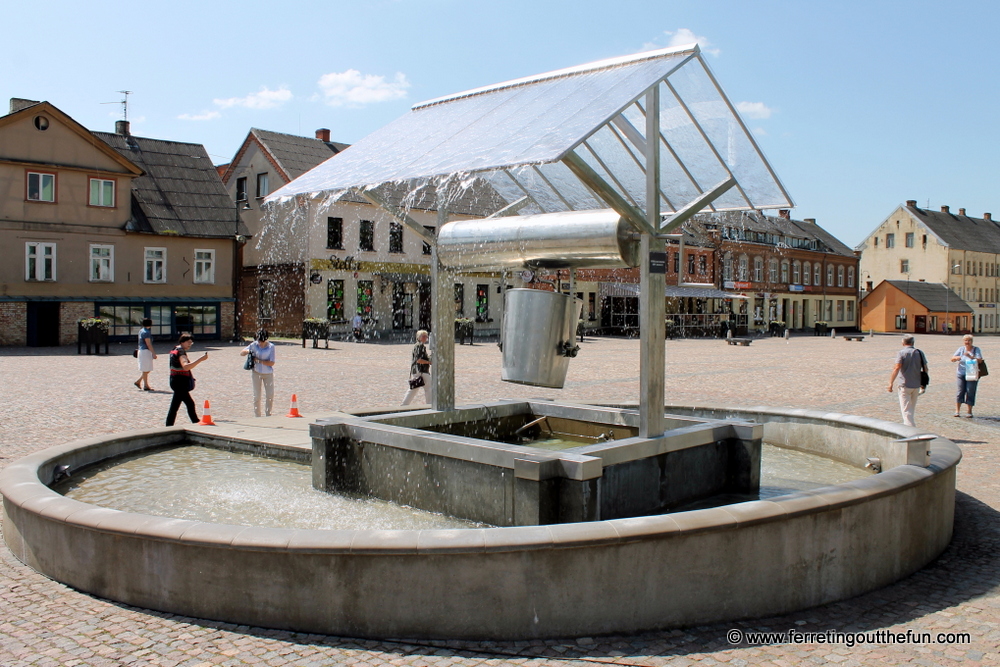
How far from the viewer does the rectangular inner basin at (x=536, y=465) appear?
581 centimetres

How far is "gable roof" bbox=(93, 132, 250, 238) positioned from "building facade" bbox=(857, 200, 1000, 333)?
210ft

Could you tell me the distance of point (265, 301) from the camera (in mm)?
43469

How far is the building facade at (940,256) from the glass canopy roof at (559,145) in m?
78.6

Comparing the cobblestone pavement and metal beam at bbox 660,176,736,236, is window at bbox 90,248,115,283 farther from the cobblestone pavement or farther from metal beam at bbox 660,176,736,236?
metal beam at bbox 660,176,736,236

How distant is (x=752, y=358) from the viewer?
30531 mm

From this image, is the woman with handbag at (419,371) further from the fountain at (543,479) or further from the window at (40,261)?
the window at (40,261)

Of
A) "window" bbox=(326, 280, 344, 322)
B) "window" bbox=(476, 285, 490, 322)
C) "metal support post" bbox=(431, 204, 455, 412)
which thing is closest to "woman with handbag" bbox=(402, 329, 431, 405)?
"metal support post" bbox=(431, 204, 455, 412)

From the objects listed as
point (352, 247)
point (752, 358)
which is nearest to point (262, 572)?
point (752, 358)

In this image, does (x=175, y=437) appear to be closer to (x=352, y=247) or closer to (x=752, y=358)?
(x=752, y=358)

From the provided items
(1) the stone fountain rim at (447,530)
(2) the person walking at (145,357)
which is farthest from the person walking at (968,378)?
(2) the person walking at (145,357)

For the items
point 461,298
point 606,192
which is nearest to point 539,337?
point 606,192

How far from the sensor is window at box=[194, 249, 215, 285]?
3778cm

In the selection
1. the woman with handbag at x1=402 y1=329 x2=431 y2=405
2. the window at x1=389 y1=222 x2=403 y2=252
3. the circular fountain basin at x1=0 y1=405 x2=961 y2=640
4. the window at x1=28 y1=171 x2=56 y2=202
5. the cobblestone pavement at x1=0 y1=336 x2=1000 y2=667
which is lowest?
the cobblestone pavement at x1=0 y1=336 x2=1000 y2=667

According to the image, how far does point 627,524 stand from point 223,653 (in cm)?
218
